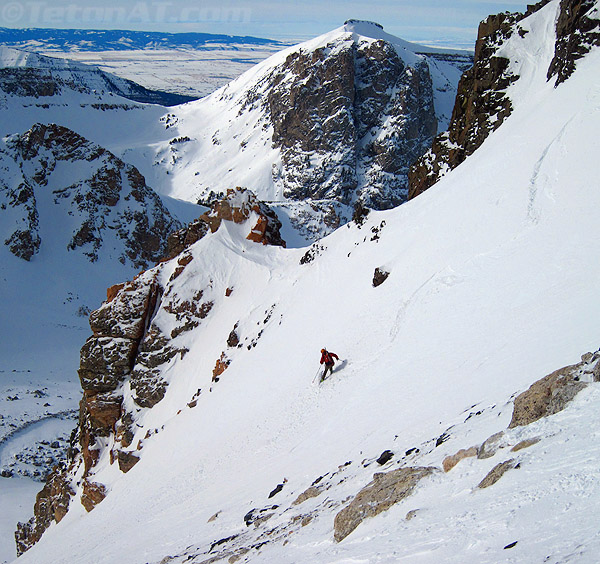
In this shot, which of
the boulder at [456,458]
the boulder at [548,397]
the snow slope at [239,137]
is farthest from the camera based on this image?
the snow slope at [239,137]

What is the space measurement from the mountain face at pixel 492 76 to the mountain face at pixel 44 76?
135 metres

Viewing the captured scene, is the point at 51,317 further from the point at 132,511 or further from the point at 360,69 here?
the point at 360,69

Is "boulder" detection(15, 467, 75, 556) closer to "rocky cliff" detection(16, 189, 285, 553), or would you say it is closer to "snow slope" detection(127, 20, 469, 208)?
"rocky cliff" detection(16, 189, 285, 553)

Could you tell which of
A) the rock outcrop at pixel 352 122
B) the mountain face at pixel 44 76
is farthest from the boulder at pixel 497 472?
the mountain face at pixel 44 76

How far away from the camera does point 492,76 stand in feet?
108

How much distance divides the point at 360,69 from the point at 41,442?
4345 inches

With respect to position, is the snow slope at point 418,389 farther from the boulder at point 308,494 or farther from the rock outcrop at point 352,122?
the rock outcrop at point 352,122

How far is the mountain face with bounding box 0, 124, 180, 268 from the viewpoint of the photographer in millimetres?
78875

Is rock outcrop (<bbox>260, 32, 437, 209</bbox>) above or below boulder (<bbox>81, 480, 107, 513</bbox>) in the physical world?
above

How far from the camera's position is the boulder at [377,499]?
7.25 m

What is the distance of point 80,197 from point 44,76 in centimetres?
8829

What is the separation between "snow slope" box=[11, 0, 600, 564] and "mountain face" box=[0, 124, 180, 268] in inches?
2215

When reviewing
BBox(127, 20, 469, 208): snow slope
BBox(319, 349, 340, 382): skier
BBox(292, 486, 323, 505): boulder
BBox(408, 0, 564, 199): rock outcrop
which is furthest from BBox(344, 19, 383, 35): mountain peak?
BBox(292, 486, 323, 505): boulder

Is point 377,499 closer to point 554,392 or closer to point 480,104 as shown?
point 554,392
